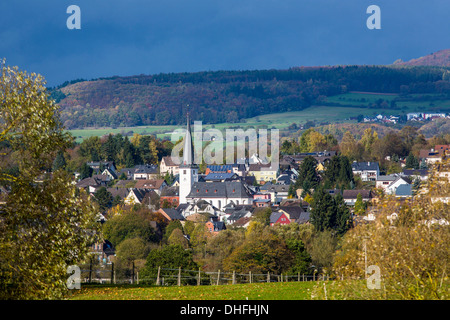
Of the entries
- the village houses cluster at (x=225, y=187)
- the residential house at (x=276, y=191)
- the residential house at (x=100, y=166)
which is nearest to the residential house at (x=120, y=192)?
the village houses cluster at (x=225, y=187)

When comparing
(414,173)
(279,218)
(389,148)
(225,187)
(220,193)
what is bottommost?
(220,193)

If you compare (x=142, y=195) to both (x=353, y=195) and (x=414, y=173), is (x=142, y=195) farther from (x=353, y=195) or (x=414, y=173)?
(x=414, y=173)

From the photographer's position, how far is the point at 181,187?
11644 centimetres

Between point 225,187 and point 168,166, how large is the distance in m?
35.5

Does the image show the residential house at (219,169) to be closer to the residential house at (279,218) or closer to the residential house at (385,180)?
the residential house at (385,180)

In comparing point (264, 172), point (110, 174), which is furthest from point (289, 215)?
point (110, 174)

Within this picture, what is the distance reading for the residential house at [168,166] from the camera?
14800cm

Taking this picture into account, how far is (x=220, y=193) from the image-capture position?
380 ft

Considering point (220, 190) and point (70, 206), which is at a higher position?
point (70, 206)

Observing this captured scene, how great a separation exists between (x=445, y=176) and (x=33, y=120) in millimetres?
10191

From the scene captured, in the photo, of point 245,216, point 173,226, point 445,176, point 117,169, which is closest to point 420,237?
point 445,176

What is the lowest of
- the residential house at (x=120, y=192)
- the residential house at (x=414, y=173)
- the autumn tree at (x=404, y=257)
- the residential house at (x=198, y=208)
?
the residential house at (x=198, y=208)

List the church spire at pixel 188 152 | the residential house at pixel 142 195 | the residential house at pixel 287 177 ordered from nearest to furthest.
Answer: the residential house at pixel 142 195
the church spire at pixel 188 152
the residential house at pixel 287 177

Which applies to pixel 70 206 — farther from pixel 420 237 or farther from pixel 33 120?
pixel 420 237
